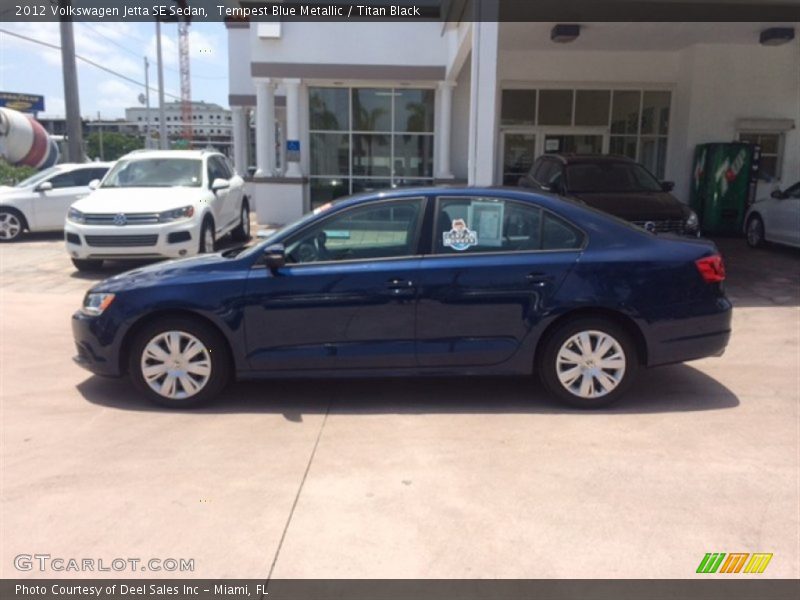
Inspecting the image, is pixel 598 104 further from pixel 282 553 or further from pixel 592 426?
pixel 282 553

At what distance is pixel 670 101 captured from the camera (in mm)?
16344

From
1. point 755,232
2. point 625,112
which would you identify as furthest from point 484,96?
point 625,112

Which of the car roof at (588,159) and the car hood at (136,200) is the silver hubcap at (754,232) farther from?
the car hood at (136,200)

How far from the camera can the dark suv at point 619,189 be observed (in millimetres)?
9539

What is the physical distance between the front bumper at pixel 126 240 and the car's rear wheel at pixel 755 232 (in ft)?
33.6

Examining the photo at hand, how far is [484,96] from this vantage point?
844cm

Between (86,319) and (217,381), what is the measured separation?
1080 mm

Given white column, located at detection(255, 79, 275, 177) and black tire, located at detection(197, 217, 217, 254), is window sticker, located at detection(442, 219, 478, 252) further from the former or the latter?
white column, located at detection(255, 79, 275, 177)

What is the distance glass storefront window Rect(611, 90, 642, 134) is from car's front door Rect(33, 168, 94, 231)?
38.5 feet

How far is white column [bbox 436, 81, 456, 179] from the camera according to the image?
17500mm

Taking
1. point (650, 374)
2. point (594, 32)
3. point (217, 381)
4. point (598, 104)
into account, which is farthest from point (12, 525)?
point (598, 104)

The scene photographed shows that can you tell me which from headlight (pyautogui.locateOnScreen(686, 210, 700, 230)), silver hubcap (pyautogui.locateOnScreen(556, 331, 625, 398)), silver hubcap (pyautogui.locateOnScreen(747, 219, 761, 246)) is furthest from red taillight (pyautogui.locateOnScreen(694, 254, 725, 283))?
silver hubcap (pyautogui.locateOnScreen(747, 219, 761, 246))

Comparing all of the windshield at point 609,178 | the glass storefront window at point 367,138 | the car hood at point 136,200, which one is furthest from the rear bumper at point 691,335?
the glass storefront window at point 367,138

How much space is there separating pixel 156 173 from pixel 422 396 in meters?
8.05
